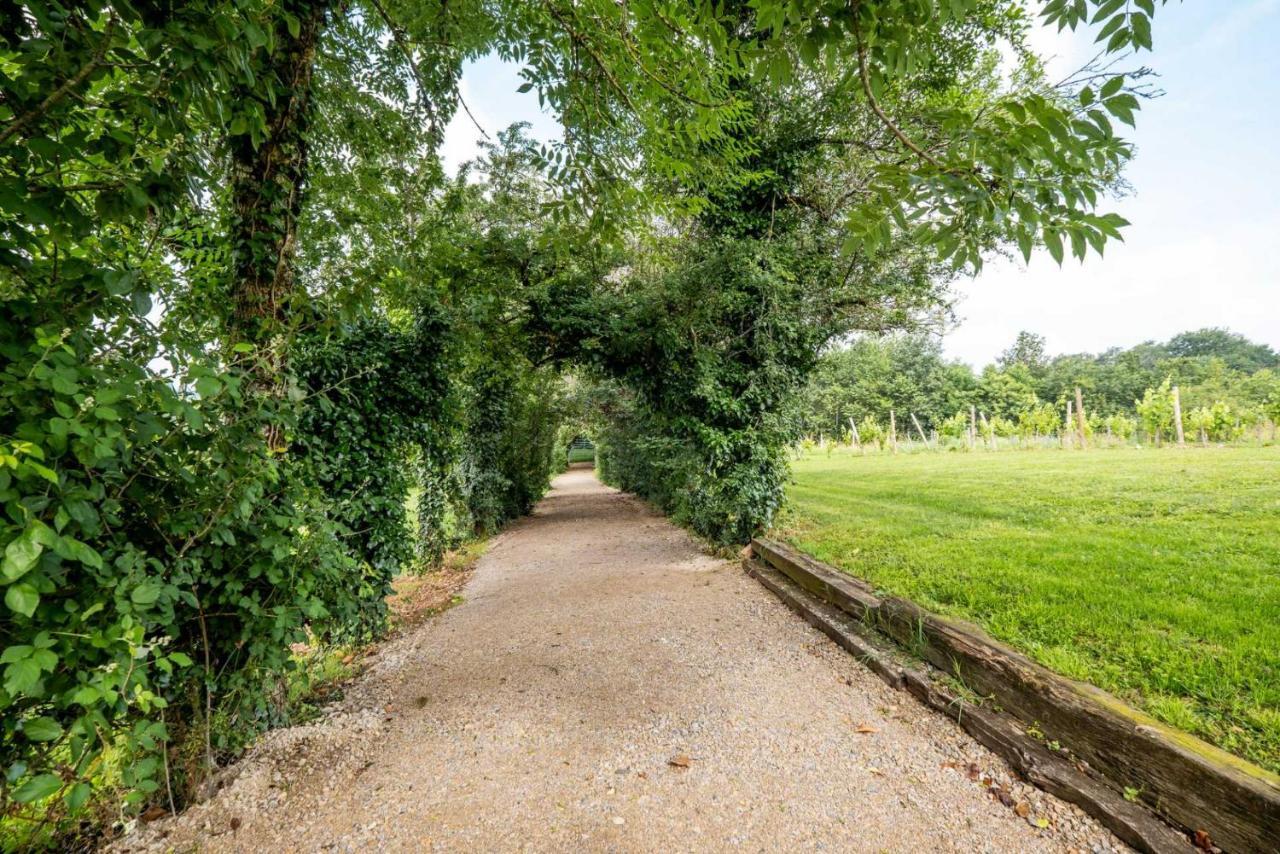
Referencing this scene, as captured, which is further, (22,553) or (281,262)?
(281,262)

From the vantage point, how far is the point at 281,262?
2.72 meters

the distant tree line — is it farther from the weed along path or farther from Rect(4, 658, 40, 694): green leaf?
Rect(4, 658, 40, 694): green leaf

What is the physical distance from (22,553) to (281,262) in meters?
2.02

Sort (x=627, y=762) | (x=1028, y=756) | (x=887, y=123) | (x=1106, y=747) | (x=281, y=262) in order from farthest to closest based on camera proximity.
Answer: (x=281, y=262), (x=627, y=762), (x=1028, y=756), (x=1106, y=747), (x=887, y=123)

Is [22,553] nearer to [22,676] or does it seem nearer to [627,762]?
[22,676]

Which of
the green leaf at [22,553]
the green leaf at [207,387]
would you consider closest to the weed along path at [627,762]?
the green leaf at [22,553]

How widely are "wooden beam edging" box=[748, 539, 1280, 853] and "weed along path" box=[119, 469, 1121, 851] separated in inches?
5.0

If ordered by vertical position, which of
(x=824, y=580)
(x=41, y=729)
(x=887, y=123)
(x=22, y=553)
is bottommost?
(x=824, y=580)

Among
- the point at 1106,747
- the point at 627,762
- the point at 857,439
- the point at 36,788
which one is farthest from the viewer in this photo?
the point at 857,439

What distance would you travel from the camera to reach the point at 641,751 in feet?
8.87

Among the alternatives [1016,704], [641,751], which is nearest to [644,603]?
[641,751]

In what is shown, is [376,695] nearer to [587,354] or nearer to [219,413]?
[219,413]

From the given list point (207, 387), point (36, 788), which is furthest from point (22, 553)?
point (36, 788)

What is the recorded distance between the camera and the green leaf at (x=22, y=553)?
3.83 ft
